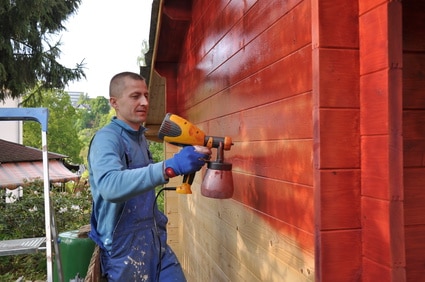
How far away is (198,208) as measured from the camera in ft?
15.3

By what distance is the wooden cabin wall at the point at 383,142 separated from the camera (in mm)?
1415

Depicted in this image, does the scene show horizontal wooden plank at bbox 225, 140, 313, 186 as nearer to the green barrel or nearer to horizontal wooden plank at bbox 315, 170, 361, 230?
horizontal wooden plank at bbox 315, 170, 361, 230

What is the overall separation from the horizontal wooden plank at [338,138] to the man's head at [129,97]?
1.41 m

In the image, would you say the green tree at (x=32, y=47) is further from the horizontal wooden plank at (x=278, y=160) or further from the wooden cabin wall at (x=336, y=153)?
the wooden cabin wall at (x=336, y=153)

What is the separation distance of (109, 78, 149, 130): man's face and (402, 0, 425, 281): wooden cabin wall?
1.64 meters

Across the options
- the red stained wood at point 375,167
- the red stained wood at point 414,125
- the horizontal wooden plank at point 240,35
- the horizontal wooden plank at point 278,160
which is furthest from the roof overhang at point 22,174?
the red stained wood at point 414,125

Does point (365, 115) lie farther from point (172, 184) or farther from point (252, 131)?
point (172, 184)

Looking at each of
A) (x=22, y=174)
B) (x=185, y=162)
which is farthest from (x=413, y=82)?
(x=22, y=174)

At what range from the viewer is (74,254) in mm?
3377

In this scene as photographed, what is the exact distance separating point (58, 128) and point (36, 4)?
1388 centimetres

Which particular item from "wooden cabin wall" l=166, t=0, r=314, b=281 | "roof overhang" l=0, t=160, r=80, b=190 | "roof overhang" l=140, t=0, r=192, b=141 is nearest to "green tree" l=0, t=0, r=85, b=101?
"roof overhang" l=0, t=160, r=80, b=190

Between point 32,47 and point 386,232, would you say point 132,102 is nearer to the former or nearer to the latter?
point 386,232

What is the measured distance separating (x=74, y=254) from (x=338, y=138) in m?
2.57

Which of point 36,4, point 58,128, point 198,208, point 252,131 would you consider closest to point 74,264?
point 198,208
